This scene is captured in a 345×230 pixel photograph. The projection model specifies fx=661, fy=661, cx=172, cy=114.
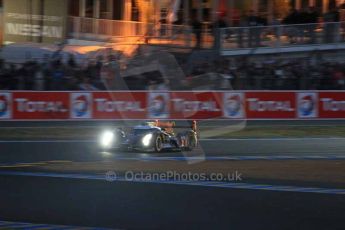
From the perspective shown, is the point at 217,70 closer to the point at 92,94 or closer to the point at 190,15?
the point at 92,94

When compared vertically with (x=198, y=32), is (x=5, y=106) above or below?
below

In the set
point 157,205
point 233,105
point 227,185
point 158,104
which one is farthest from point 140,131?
point 233,105

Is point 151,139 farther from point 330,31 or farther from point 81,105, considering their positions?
point 330,31

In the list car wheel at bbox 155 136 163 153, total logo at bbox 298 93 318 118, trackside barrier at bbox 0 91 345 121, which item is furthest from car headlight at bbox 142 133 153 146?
total logo at bbox 298 93 318 118

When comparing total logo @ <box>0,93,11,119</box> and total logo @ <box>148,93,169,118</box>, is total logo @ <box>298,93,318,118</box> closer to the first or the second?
total logo @ <box>148,93,169,118</box>

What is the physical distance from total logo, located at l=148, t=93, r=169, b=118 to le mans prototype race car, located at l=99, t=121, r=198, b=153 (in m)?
5.69

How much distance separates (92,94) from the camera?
64.5 ft

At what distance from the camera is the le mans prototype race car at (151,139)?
13.6 meters

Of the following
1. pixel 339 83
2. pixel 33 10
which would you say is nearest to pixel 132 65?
pixel 339 83

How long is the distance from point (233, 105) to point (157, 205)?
12213 mm

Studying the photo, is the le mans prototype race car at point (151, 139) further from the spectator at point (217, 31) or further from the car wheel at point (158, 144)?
the spectator at point (217, 31)

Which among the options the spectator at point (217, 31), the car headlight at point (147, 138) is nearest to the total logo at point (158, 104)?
the car headlight at point (147, 138)

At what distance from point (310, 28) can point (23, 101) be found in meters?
11.3

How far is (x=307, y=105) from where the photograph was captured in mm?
A: 20156
